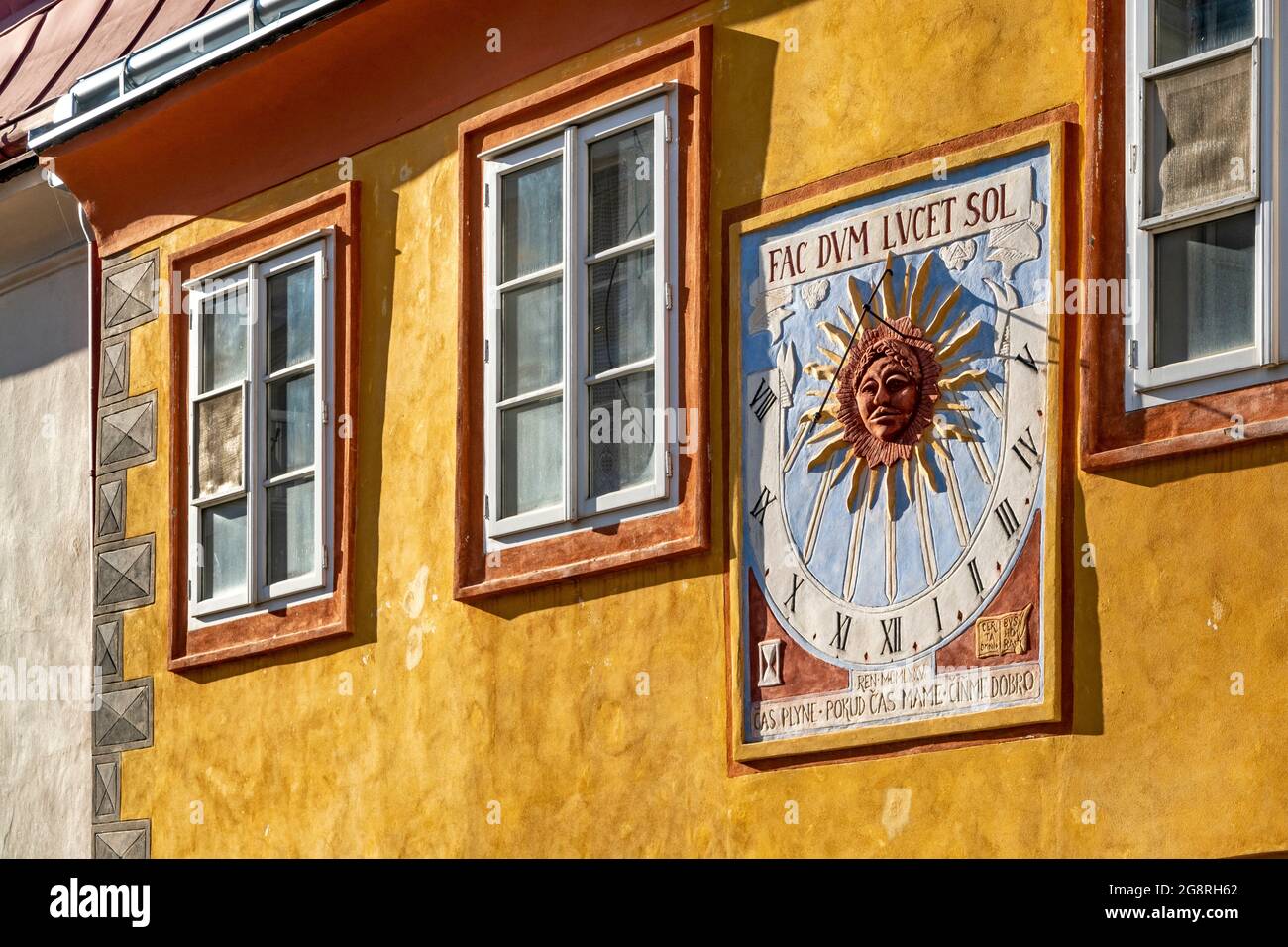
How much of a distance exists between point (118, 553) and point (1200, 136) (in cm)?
605

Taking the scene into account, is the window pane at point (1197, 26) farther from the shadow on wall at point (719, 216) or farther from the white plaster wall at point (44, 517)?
the white plaster wall at point (44, 517)

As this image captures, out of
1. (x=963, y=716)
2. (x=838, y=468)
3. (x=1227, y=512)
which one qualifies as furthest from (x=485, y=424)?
(x=1227, y=512)

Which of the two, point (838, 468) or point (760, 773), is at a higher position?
point (838, 468)

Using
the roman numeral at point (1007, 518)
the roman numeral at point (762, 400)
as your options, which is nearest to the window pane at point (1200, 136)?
the roman numeral at point (1007, 518)

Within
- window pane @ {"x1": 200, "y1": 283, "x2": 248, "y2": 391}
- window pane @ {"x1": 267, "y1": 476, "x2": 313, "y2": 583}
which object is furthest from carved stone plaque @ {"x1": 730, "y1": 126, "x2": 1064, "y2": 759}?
window pane @ {"x1": 200, "y1": 283, "x2": 248, "y2": 391}

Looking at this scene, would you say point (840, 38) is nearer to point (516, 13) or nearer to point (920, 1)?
point (920, 1)

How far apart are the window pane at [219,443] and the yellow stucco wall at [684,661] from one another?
313mm

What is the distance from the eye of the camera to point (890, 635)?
840 cm

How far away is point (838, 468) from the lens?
8.70 metres

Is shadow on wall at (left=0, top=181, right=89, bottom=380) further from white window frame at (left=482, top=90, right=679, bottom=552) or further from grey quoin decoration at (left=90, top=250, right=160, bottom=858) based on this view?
white window frame at (left=482, top=90, right=679, bottom=552)

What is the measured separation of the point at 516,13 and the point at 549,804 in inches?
121

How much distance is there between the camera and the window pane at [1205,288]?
297 inches

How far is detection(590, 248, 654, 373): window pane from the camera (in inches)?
374

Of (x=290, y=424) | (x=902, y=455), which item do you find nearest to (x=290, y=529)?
(x=290, y=424)
